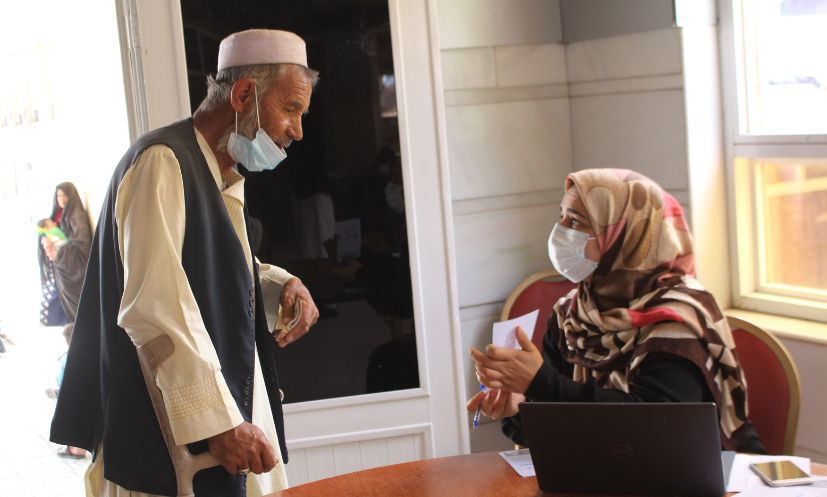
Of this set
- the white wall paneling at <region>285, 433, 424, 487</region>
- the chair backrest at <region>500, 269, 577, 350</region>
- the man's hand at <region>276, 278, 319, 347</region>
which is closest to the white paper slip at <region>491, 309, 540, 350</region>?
the man's hand at <region>276, 278, 319, 347</region>

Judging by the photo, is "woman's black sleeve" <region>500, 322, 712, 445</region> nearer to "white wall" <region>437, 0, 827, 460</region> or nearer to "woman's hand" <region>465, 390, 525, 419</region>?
"woman's hand" <region>465, 390, 525, 419</region>

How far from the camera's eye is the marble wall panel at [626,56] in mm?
2598

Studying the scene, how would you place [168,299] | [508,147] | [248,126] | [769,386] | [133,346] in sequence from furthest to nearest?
[508,147], [769,386], [248,126], [133,346], [168,299]

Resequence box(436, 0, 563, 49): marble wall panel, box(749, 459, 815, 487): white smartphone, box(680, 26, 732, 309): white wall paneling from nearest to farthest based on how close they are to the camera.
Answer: box(749, 459, 815, 487): white smartphone → box(680, 26, 732, 309): white wall paneling → box(436, 0, 563, 49): marble wall panel

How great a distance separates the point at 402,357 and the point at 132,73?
1.28m

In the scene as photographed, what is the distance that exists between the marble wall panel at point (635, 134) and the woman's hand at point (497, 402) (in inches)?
55.2

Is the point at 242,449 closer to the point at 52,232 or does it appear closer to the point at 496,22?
the point at 496,22

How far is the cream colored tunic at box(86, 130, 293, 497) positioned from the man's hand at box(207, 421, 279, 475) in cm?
2

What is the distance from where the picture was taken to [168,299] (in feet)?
4.01

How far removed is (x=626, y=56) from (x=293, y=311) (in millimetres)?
1835

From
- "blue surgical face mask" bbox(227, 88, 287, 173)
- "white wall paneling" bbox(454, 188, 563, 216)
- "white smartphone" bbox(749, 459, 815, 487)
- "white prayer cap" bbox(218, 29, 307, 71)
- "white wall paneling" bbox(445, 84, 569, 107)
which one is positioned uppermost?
"white wall paneling" bbox(445, 84, 569, 107)

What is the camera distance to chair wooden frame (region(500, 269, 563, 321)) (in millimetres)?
2898

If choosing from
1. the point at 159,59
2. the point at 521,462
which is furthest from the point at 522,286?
the point at 159,59

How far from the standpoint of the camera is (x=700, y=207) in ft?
8.69
